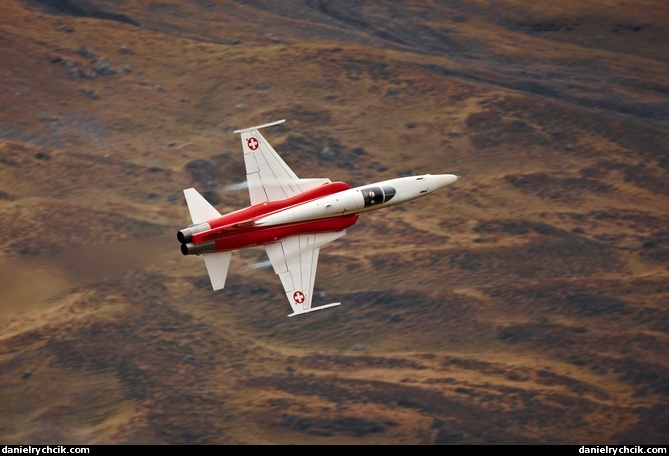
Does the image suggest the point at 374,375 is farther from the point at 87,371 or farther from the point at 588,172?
the point at 588,172

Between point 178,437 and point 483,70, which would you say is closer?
point 178,437

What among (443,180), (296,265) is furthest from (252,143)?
(443,180)

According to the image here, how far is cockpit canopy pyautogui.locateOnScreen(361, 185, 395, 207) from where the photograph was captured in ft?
180

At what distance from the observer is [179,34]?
101 metres

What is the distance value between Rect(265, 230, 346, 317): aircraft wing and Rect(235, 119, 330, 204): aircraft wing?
2.10 metres

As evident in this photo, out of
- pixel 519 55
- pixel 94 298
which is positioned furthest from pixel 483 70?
pixel 94 298

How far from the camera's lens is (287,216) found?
177 feet

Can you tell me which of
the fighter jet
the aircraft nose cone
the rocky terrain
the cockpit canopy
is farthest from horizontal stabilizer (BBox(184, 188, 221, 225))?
the rocky terrain

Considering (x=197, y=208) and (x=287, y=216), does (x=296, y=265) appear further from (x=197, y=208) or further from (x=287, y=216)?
(x=197, y=208)

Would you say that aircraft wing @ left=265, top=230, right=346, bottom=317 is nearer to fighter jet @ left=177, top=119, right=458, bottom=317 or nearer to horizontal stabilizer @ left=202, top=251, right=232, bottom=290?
fighter jet @ left=177, top=119, right=458, bottom=317

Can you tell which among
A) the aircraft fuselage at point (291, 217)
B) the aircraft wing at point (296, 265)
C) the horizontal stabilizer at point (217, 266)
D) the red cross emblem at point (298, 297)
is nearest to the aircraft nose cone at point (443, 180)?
the aircraft fuselage at point (291, 217)

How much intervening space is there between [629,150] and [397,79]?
1862 cm

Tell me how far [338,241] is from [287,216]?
98.2ft

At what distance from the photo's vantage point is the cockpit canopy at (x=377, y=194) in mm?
55000
